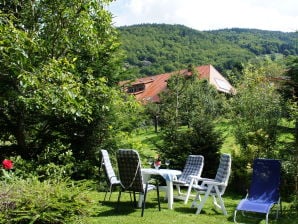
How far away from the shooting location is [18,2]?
10250mm

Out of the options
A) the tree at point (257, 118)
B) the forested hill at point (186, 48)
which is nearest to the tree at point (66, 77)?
the tree at point (257, 118)

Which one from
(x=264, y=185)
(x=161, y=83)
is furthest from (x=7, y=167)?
(x=161, y=83)

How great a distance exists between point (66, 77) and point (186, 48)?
68733mm

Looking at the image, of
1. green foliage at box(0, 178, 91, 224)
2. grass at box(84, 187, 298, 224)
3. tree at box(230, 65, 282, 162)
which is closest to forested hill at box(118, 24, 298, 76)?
tree at box(230, 65, 282, 162)

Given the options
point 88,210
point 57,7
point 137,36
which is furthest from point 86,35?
point 137,36

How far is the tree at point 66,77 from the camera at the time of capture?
840 centimetres

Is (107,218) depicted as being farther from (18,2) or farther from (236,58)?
(236,58)

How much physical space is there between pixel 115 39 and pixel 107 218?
22.7 feet

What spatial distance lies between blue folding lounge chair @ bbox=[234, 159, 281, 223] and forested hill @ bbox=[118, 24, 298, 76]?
187 feet

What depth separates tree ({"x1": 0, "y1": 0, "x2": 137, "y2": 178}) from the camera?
331 inches

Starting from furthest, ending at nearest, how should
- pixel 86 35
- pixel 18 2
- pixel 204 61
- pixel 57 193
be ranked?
pixel 204 61 < pixel 18 2 < pixel 86 35 < pixel 57 193

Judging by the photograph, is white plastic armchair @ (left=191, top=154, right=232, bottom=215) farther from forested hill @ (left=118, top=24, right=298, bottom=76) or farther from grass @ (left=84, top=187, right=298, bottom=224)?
forested hill @ (left=118, top=24, right=298, bottom=76)

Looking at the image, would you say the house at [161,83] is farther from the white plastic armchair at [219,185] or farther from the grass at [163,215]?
the white plastic armchair at [219,185]

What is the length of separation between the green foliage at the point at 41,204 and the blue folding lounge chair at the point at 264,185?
4.22 metres
